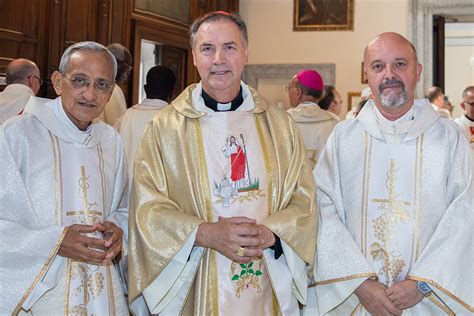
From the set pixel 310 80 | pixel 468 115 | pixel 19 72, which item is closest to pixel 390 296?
pixel 310 80

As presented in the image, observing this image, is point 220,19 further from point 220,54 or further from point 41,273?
point 41,273

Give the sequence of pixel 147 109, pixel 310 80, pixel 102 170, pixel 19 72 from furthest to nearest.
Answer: pixel 310 80
pixel 19 72
pixel 147 109
pixel 102 170

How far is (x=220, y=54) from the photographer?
2.77 meters

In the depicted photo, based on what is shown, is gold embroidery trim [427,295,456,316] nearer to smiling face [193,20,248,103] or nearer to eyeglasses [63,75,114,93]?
smiling face [193,20,248,103]

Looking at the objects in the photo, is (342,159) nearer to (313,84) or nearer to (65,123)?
(65,123)

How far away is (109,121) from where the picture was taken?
5582 mm

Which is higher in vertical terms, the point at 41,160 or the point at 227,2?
the point at 227,2

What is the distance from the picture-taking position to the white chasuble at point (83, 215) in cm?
268

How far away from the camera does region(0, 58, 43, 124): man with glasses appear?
4887mm

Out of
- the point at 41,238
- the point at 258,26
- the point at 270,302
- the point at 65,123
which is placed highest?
the point at 258,26

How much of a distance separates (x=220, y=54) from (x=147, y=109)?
7.65 feet

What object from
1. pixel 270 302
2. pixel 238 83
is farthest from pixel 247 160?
pixel 270 302

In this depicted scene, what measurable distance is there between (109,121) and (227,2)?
5481mm

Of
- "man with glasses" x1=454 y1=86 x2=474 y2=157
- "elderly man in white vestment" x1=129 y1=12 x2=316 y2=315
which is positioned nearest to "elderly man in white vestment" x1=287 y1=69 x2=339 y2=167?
"man with glasses" x1=454 y1=86 x2=474 y2=157
